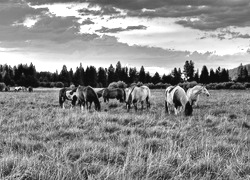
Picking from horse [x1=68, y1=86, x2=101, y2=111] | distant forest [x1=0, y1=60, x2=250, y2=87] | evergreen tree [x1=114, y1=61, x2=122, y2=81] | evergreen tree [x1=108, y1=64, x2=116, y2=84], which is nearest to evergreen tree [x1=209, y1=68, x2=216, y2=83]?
distant forest [x1=0, y1=60, x2=250, y2=87]

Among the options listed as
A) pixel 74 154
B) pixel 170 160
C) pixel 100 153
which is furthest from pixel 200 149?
pixel 74 154

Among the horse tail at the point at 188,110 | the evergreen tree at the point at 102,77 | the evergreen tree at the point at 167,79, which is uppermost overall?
the evergreen tree at the point at 102,77

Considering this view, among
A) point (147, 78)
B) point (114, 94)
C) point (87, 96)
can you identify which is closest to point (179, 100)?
point (87, 96)

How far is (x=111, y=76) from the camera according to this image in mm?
129000

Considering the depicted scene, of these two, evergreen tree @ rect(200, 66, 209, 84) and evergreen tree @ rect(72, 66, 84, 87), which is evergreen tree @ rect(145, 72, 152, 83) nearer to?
evergreen tree @ rect(200, 66, 209, 84)

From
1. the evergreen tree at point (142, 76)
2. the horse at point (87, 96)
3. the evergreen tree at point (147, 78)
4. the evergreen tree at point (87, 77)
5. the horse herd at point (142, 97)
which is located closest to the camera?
the horse herd at point (142, 97)

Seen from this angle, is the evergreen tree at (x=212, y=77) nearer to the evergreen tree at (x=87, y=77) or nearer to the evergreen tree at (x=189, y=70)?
the evergreen tree at (x=189, y=70)

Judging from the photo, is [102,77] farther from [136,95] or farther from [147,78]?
[136,95]

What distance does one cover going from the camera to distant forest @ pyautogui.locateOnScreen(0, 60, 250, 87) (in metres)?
108

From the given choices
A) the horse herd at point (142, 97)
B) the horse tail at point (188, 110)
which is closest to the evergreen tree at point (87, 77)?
the horse herd at point (142, 97)

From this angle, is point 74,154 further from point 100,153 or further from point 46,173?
point 46,173

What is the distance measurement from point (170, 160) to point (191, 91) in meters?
16.5

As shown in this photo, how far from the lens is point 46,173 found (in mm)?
3785

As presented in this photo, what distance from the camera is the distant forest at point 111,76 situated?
10812 cm
